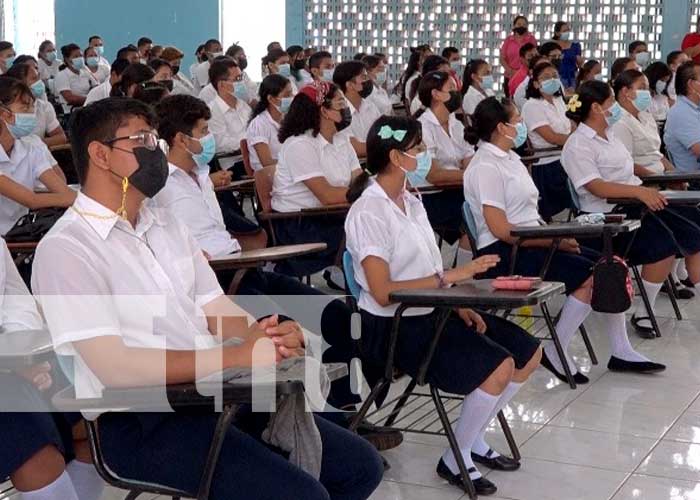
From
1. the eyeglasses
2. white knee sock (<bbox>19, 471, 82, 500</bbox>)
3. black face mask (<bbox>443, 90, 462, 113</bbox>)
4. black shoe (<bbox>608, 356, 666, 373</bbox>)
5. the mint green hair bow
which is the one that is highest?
the eyeglasses

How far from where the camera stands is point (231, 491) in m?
2.16

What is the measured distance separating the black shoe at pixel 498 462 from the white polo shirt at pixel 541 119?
359 centimetres

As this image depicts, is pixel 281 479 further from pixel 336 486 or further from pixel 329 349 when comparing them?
pixel 329 349

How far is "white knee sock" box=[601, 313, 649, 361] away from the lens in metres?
4.39

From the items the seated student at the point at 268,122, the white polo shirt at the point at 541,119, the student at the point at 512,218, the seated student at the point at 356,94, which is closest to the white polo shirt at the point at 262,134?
the seated student at the point at 268,122

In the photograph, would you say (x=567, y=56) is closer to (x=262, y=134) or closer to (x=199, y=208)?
(x=262, y=134)

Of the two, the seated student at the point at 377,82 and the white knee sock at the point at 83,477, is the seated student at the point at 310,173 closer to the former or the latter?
the white knee sock at the point at 83,477

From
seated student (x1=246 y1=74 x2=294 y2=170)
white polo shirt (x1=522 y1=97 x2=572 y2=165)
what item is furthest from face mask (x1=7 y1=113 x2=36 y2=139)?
white polo shirt (x1=522 y1=97 x2=572 y2=165)

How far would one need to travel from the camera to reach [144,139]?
7.62 feet

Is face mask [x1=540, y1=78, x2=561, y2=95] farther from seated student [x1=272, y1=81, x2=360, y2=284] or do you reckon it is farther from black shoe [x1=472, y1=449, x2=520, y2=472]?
black shoe [x1=472, y1=449, x2=520, y2=472]

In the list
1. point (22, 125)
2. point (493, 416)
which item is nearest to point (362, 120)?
point (22, 125)

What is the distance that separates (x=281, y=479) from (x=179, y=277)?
500 millimetres

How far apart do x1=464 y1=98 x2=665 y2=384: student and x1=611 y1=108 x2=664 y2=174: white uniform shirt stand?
136 cm

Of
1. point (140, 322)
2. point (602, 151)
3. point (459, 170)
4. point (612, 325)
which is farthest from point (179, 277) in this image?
point (459, 170)
